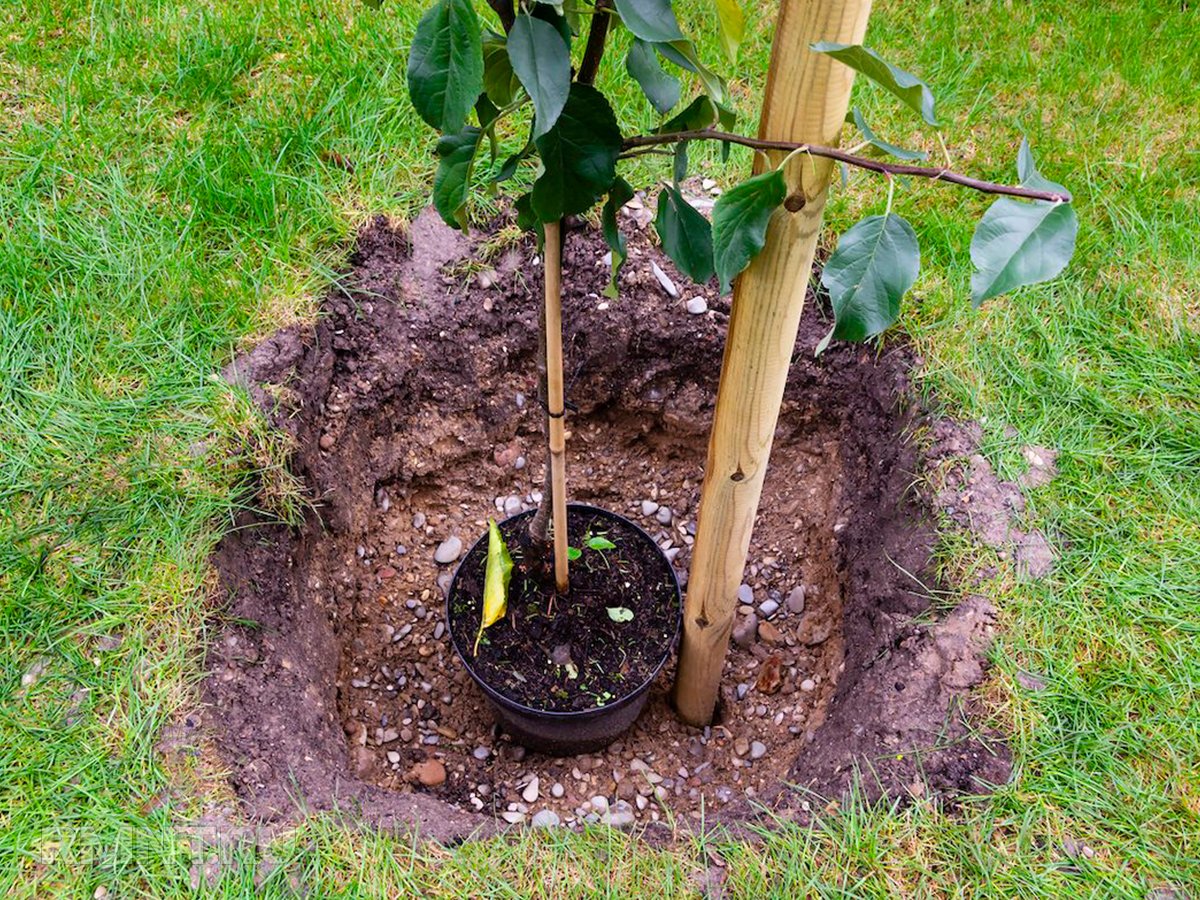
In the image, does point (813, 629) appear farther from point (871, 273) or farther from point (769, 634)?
point (871, 273)

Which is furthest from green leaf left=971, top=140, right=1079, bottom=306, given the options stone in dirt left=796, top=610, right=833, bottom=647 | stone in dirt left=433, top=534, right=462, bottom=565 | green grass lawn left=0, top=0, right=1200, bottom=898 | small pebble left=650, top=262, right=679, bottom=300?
stone in dirt left=433, top=534, right=462, bottom=565

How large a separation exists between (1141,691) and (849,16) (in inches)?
52.7

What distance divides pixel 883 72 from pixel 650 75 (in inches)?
17.8

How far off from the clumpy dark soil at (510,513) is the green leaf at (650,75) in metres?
1.05

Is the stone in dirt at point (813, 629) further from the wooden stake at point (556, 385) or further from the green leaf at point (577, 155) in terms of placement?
the green leaf at point (577, 155)

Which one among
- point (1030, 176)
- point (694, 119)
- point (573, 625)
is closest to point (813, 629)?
point (573, 625)

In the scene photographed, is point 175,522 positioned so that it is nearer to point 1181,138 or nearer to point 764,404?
point 764,404

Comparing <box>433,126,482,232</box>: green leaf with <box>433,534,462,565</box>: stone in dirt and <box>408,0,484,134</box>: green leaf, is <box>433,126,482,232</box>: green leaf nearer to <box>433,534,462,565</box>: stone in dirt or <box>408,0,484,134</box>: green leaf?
<box>408,0,484,134</box>: green leaf

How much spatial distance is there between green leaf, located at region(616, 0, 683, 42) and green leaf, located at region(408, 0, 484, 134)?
150 millimetres

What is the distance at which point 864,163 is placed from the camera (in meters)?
1.06

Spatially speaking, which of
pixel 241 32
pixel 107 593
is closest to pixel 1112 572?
pixel 107 593

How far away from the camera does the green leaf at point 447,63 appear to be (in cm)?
90

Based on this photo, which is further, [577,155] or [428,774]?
[428,774]

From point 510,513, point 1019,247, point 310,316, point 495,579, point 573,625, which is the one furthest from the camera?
point 510,513
